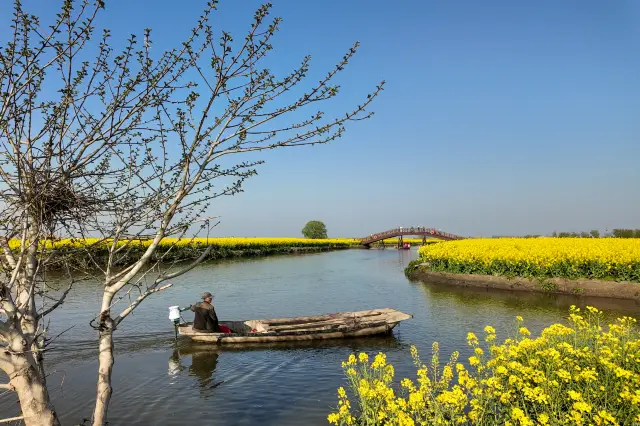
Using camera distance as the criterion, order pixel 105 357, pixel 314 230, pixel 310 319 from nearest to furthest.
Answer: pixel 105 357
pixel 310 319
pixel 314 230

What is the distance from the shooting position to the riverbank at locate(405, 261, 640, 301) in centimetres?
1858

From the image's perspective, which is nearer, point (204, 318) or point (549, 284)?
point (204, 318)

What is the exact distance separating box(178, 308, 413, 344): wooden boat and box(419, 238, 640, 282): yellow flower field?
10975mm

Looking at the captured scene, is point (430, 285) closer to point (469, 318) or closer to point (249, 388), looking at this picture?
point (469, 318)

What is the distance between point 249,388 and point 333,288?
16626mm

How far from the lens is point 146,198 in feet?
15.7

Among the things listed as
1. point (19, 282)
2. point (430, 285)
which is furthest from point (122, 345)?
point (430, 285)

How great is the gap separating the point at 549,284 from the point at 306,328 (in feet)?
44.3

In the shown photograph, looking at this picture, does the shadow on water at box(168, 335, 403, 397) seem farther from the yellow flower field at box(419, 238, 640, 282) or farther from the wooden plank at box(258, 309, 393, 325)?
the yellow flower field at box(419, 238, 640, 282)

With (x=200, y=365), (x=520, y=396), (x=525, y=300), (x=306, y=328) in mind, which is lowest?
(x=200, y=365)

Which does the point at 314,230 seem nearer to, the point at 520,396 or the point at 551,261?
the point at 551,261

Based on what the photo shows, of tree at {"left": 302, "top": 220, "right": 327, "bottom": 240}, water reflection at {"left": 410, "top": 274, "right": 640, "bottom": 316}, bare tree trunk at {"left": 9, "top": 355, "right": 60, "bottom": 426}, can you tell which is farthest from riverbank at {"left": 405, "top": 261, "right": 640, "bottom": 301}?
tree at {"left": 302, "top": 220, "right": 327, "bottom": 240}

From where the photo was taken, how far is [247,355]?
12320mm

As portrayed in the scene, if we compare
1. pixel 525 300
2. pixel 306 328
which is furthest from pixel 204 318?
pixel 525 300
